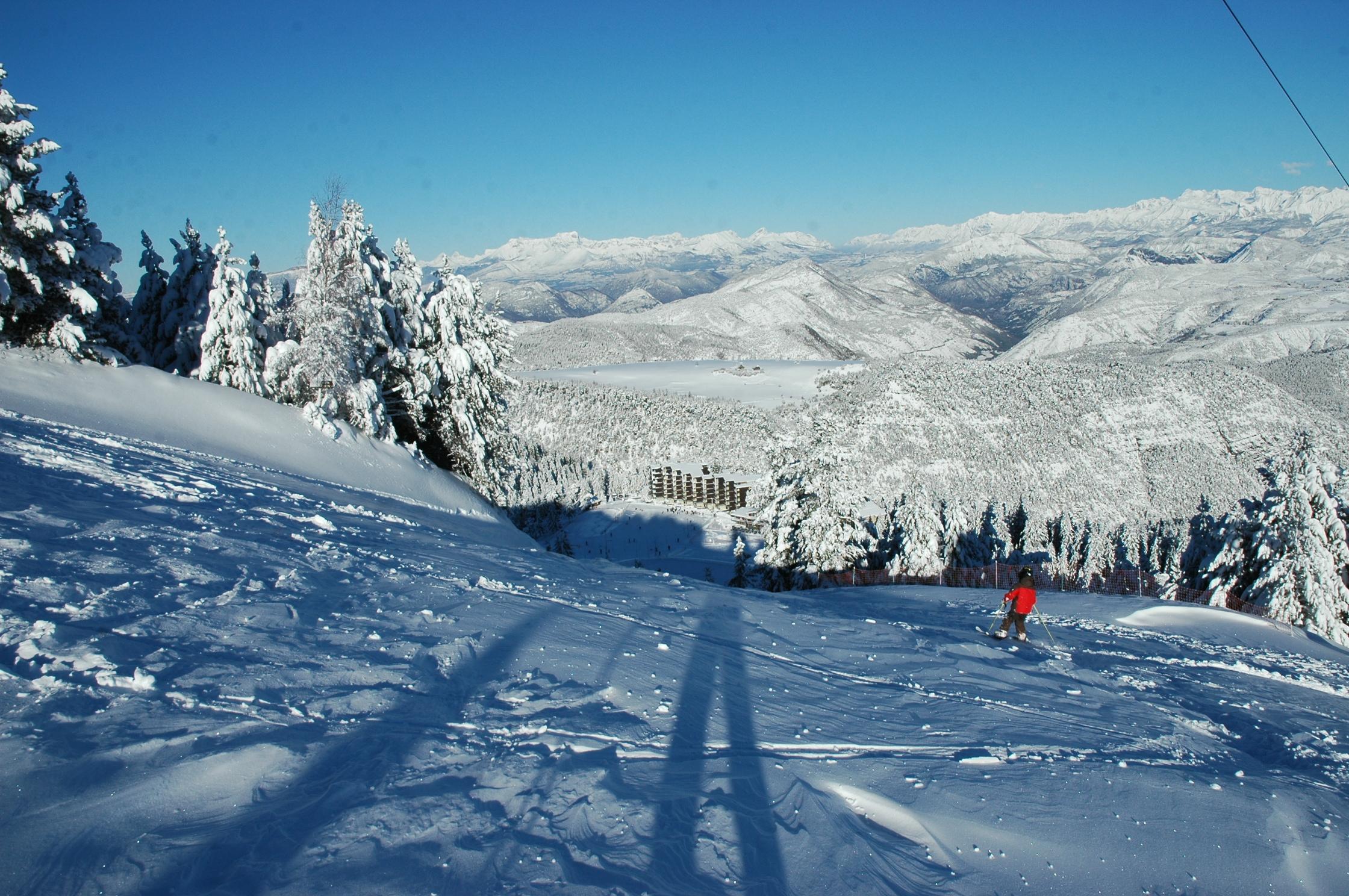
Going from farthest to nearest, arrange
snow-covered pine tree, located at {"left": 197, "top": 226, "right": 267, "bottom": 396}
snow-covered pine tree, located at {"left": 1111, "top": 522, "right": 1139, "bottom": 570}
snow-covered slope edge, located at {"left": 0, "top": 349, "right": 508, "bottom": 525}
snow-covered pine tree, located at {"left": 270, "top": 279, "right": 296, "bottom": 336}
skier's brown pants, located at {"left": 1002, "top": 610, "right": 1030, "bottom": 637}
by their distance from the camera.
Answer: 1. snow-covered pine tree, located at {"left": 1111, "top": 522, "right": 1139, "bottom": 570}
2. snow-covered pine tree, located at {"left": 270, "top": 279, "right": 296, "bottom": 336}
3. snow-covered pine tree, located at {"left": 197, "top": 226, "right": 267, "bottom": 396}
4. snow-covered slope edge, located at {"left": 0, "top": 349, "right": 508, "bottom": 525}
5. skier's brown pants, located at {"left": 1002, "top": 610, "right": 1030, "bottom": 637}

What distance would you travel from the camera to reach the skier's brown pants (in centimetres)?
1078

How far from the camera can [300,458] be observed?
17.0 meters

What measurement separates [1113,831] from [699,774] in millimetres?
3032

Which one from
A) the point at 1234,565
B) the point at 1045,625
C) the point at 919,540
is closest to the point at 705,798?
the point at 1045,625

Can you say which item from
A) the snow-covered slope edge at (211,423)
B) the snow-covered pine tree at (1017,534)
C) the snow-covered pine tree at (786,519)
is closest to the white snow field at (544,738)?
the snow-covered slope edge at (211,423)

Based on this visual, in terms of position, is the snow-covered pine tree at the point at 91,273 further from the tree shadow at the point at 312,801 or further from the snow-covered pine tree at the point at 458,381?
the tree shadow at the point at 312,801

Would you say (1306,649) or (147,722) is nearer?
(147,722)

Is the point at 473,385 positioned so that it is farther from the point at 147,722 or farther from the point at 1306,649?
the point at 1306,649

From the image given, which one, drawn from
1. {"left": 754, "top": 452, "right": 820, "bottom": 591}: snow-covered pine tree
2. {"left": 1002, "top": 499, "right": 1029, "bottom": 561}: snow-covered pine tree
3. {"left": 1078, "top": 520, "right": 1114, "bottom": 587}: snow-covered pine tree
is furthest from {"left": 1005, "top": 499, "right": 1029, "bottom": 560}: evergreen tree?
{"left": 754, "top": 452, "right": 820, "bottom": 591}: snow-covered pine tree

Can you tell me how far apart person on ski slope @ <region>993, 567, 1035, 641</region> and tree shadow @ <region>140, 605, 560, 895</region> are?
8.60 m

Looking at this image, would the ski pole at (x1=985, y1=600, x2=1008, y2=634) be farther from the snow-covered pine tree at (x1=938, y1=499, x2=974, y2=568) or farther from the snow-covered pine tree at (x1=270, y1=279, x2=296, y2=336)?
the snow-covered pine tree at (x1=938, y1=499, x2=974, y2=568)

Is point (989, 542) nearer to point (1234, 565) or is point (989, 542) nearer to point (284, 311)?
point (1234, 565)

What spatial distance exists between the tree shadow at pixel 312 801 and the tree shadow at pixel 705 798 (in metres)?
1.75

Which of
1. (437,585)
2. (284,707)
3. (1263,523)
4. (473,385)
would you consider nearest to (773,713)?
(284,707)
